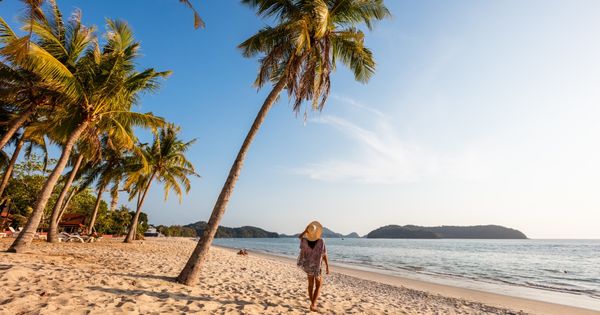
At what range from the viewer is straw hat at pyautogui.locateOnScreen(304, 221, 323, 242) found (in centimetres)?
643

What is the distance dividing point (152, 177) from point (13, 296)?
729 inches

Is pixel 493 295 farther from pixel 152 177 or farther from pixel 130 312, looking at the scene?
pixel 152 177

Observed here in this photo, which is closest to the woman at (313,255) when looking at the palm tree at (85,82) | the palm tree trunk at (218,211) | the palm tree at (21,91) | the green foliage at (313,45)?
the palm tree trunk at (218,211)

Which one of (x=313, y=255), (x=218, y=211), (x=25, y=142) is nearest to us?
(x=313, y=255)

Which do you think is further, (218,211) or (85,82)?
(85,82)

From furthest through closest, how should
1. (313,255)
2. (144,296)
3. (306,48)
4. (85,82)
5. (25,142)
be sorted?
(25,142)
(85,82)
(306,48)
(313,255)
(144,296)

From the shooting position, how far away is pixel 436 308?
29.9 feet

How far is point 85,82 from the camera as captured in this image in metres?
10.7

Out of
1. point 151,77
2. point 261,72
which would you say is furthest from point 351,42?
point 151,77

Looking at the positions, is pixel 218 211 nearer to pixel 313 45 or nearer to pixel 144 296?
pixel 144 296

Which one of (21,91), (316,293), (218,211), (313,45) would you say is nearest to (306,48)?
(313,45)

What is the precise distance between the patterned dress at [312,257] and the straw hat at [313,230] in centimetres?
12

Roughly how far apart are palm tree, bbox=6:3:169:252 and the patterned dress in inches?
323

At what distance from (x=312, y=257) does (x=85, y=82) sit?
32.7 feet
